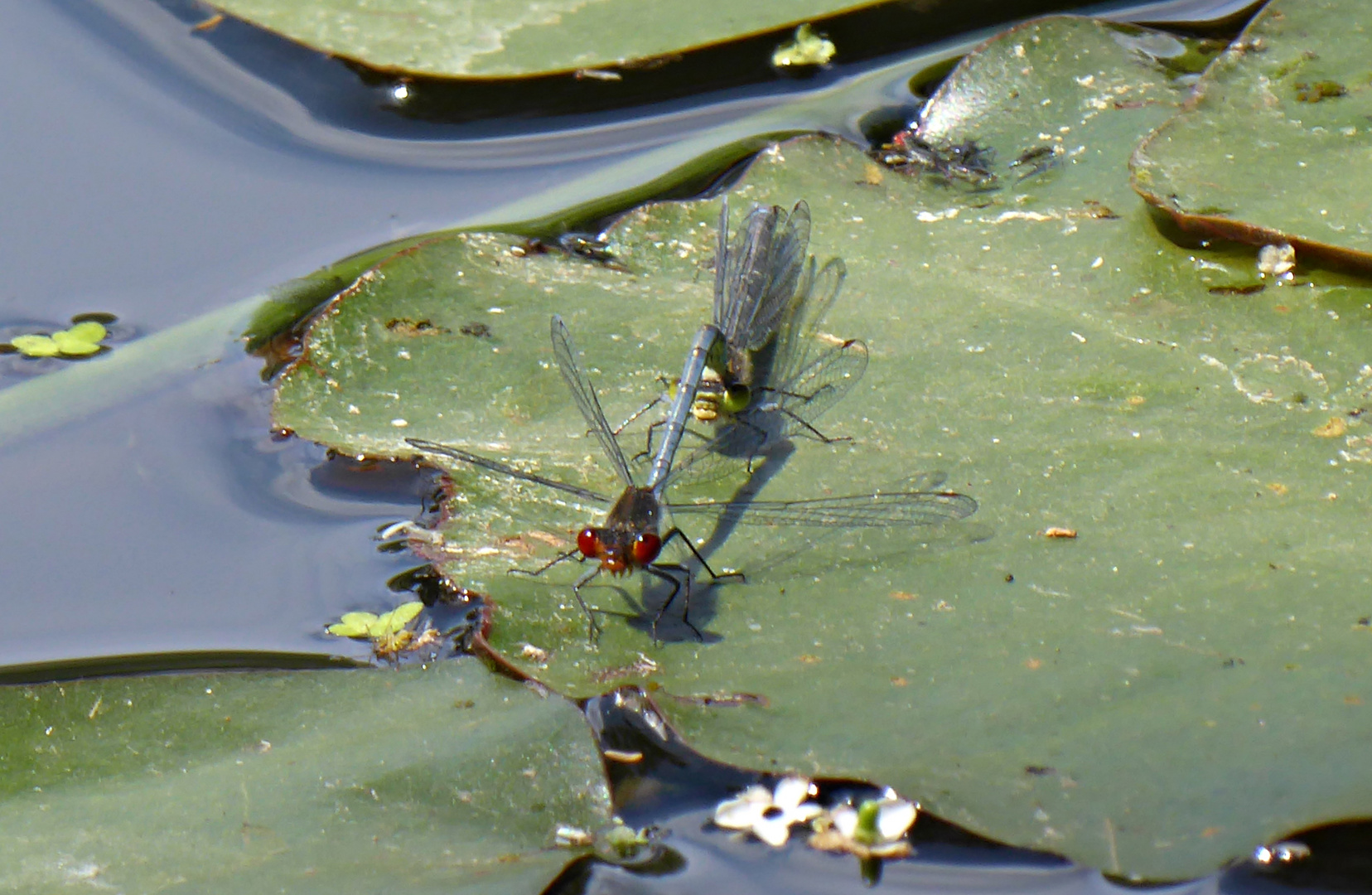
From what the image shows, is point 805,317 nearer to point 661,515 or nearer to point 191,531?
point 661,515

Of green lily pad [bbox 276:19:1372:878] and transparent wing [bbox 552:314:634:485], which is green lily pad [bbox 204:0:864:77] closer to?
green lily pad [bbox 276:19:1372:878]

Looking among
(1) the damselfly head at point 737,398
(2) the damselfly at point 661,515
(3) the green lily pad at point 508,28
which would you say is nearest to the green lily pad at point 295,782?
(2) the damselfly at point 661,515

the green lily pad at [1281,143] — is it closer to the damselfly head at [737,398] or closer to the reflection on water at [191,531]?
Result: the damselfly head at [737,398]

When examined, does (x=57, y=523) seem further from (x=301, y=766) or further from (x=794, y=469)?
(x=794, y=469)

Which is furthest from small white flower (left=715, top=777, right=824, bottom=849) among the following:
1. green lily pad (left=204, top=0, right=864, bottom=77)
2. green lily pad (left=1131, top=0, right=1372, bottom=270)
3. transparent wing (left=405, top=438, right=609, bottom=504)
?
green lily pad (left=204, top=0, right=864, bottom=77)

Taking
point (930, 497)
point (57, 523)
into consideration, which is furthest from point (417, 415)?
point (930, 497)

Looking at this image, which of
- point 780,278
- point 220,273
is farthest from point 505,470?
point 220,273

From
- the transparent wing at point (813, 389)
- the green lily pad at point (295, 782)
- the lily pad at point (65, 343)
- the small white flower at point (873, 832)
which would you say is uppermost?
the lily pad at point (65, 343)
